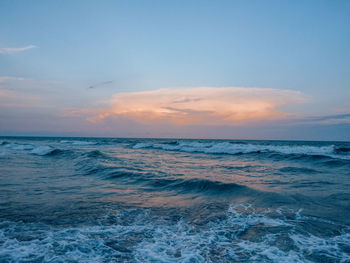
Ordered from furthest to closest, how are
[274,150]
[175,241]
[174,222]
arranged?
1. [274,150]
2. [174,222]
3. [175,241]

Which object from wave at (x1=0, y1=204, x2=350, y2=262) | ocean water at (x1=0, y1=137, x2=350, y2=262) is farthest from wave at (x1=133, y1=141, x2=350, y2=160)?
wave at (x1=0, y1=204, x2=350, y2=262)

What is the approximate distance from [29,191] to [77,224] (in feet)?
12.2

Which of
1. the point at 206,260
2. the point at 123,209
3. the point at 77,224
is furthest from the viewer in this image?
the point at 123,209

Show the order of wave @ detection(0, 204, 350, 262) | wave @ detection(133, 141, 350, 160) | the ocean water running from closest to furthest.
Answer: wave @ detection(0, 204, 350, 262)
the ocean water
wave @ detection(133, 141, 350, 160)

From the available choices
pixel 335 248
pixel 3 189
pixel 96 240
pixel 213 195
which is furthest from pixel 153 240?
pixel 3 189

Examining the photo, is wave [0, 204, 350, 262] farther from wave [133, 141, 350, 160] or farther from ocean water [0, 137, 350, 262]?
wave [133, 141, 350, 160]

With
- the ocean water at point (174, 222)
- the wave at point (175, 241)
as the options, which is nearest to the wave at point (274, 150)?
the ocean water at point (174, 222)

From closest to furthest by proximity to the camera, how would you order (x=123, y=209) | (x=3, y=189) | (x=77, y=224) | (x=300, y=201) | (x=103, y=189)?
(x=77, y=224)
(x=123, y=209)
(x=300, y=201)
(x=3, y=189)
(x=103, y=189)

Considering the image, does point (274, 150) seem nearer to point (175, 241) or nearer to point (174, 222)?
point (174, 222)

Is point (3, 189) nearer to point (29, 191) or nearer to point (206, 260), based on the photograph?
point (29, 191)

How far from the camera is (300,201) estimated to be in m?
6.30

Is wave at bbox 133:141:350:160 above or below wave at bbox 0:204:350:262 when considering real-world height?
above

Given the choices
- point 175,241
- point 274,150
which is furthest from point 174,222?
point 274,150

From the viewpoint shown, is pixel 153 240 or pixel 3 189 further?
pixel 3 189
